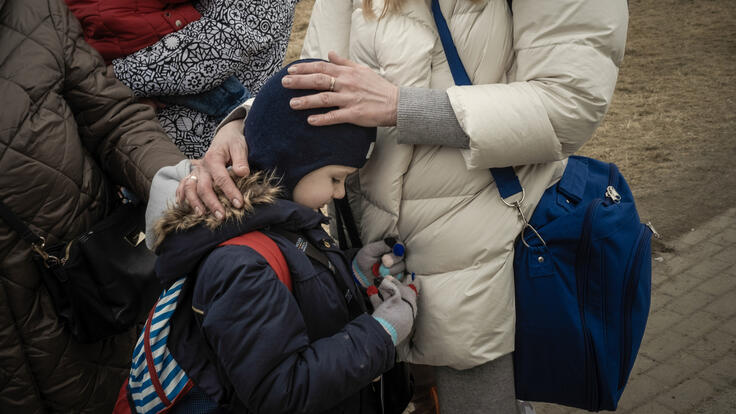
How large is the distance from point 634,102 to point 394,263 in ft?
18.1

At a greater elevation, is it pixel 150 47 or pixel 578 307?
pixel 150 47

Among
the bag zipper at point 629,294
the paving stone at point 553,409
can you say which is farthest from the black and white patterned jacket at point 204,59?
the paving stone at point 553,409

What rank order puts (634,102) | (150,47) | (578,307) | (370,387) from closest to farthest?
(578,307) → (370,387) → (150,47) → (634,102)

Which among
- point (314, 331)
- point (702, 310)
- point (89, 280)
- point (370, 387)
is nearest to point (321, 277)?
point (314, 331)

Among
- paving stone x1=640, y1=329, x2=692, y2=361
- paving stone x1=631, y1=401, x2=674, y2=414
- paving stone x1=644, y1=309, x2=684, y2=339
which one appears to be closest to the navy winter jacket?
paving stone x1=631, y1=401, x2=674, y2=414

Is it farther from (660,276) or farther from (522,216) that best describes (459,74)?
(660,276)

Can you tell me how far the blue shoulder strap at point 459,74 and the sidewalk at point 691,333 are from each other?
5.79 feet

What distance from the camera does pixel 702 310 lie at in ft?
11.7

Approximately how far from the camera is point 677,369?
10.4 ft

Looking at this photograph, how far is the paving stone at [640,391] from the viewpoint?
3.00 meters

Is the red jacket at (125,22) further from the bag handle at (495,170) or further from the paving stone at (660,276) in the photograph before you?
the paving stone at (660,276)

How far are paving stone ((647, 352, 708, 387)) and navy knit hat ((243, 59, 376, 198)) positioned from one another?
232cm

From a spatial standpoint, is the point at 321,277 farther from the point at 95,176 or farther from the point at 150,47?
the point at 150,47

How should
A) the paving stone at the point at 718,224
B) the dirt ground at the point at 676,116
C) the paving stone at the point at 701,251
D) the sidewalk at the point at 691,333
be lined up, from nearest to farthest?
the sidewalk at the point at 691,333 < the paving stone at the point at 701,251 < the paving stone at the point at 718,224 < the dirt ground at the point at 676,116
